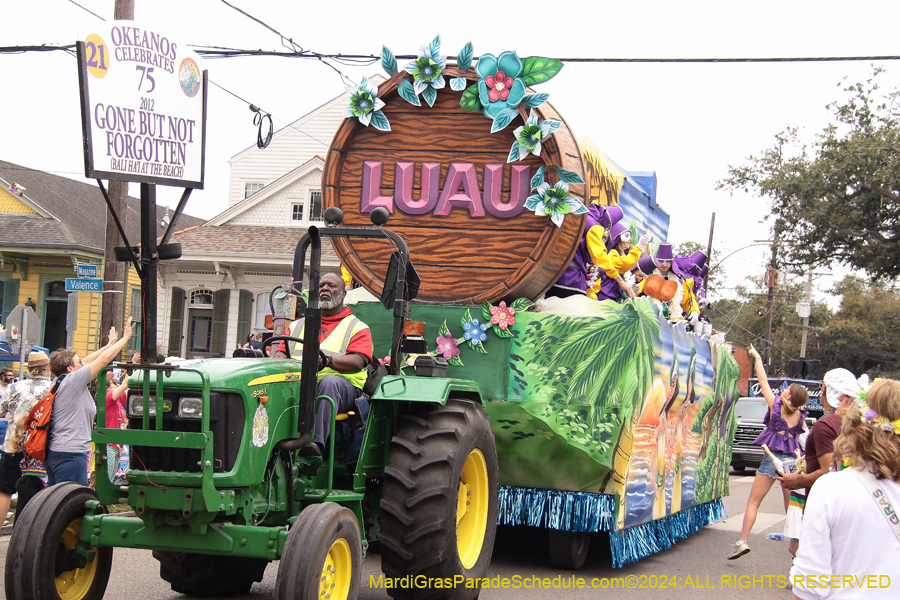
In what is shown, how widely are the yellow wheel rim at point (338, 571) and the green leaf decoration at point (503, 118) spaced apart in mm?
3622

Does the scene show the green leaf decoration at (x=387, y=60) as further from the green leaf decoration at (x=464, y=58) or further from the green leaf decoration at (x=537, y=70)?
the green leaf decoration at (x=537, y=70)

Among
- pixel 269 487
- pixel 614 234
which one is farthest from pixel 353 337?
pixel 614 234

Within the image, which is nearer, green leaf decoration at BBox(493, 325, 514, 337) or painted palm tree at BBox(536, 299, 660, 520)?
painted palm tree at BBox(536, 299, 660, 520)

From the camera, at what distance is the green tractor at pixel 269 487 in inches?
177

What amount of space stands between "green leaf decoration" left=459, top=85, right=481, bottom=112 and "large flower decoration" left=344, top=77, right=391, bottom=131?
0.67 m

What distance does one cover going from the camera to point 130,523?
4.73 meters

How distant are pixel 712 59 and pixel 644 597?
8.19m

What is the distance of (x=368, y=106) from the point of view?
7.36m

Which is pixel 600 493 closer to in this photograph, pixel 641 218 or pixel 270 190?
pixel 641 218

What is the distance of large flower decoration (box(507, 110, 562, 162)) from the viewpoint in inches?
272

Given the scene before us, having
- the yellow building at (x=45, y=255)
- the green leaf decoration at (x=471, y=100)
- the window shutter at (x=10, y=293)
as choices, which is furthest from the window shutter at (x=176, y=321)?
the green leaf decoration at (x=471, y=100)

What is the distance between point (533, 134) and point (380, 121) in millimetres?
1321

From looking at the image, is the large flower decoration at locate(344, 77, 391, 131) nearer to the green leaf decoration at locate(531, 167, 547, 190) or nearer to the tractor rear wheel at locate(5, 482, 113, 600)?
the green leaf decoration at locate(531, 167, 547, 190)

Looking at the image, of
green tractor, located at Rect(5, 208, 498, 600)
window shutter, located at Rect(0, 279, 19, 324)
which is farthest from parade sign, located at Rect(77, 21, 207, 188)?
window shutter, located at Rect(0, 279, 19, 324)
